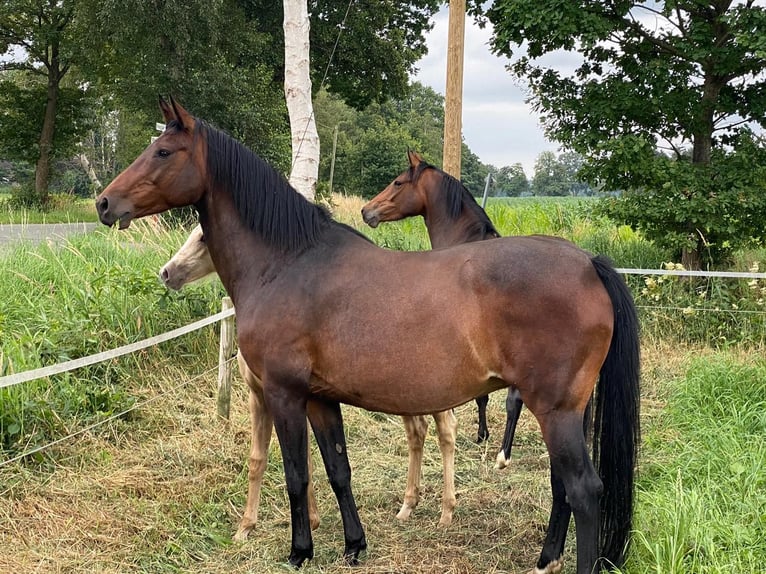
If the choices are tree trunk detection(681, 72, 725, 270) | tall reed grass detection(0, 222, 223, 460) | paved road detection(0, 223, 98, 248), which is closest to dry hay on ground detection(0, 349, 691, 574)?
tall reed grass detection(0, 222, 223, 460)

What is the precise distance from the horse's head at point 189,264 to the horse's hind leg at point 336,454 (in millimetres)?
→ 1253

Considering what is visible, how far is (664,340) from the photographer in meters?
7.41

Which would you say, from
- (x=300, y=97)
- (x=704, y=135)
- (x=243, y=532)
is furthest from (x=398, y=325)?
(x=704, y=135)

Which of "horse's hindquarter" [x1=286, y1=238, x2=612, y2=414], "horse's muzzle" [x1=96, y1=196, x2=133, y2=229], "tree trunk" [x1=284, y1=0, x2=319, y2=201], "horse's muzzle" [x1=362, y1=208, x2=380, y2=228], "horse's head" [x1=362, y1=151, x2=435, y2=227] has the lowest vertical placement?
"horse's hindquarter" [x1=286, y1=238, x2=612, y2=414]

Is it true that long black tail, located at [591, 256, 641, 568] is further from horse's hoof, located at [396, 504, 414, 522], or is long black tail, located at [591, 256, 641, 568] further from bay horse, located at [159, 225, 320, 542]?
bay horse, located at [159, 225, 320, 542]

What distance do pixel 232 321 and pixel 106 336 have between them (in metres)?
0.99

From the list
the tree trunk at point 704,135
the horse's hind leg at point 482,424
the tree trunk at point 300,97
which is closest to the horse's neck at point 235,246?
the horse's hind leg at point 482,424

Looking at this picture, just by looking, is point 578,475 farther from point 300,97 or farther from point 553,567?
point 300,97

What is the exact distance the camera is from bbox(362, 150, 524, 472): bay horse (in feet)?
15.7

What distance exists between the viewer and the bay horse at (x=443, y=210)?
4.79 meters

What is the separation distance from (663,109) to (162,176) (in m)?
6.78

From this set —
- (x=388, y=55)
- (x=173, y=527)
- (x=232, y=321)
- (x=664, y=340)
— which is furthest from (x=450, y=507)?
(x=388, y=55)

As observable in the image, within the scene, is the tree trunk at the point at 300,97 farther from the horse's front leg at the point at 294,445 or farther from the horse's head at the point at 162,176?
the horse's front leg at the point at 294,445

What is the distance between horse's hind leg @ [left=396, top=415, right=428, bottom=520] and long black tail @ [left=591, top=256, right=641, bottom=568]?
1.23 m
